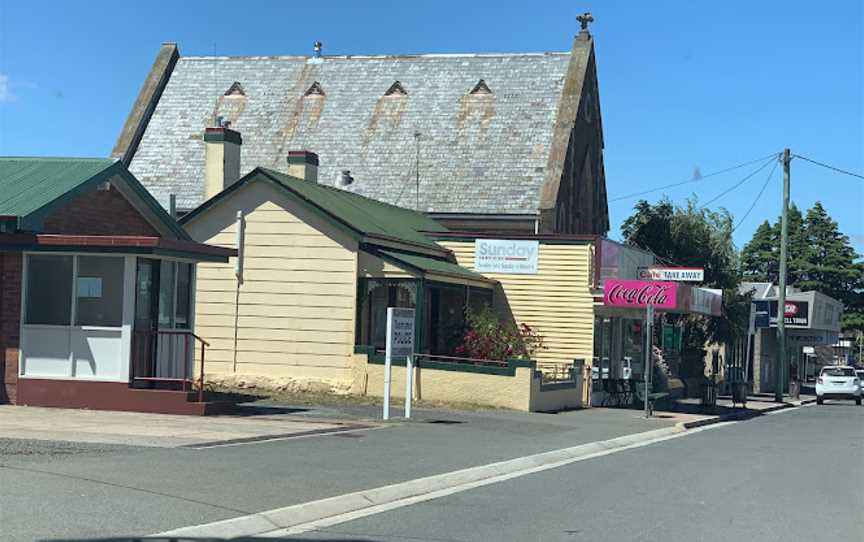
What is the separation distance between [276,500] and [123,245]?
8.67 metres

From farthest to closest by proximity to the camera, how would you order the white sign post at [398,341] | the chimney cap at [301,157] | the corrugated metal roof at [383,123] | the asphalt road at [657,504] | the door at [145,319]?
1. the corrugated metal roof at [383,123]
2. the chimney cap at [301,157]
3. the white sign post at [398,341]
4. the door at [145,319]
5. the asphalt road at [657,504]

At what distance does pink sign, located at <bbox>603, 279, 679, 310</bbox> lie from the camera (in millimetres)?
27438

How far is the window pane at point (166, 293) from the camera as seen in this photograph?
2038 centimetres

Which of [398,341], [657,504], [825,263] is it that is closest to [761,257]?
[825,263]

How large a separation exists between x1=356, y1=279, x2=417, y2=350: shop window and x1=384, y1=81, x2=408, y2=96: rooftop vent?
53.2ft

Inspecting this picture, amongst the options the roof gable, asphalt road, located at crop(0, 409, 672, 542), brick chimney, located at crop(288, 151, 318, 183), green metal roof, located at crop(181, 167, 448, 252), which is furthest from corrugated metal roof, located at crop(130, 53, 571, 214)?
asphalt road, located at crop(0, 409, 672, 542)

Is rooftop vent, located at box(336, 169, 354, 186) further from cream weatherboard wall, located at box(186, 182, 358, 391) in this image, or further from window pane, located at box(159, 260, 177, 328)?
window pane, located at box(159, 260, 177, 328)

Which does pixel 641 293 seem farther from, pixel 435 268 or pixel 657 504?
pixel 657 504

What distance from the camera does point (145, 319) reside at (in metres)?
19.9

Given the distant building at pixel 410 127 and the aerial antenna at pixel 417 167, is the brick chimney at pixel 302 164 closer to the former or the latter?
the distant building at pixel 410 127

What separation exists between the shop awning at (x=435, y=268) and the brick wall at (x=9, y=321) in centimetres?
880

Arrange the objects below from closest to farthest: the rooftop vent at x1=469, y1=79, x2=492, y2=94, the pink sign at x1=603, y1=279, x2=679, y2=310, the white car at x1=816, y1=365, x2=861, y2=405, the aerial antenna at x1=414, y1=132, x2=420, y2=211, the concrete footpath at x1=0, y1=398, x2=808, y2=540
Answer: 1. the concrete footpath at x1=0, y1=398, x2=808, y2=540
2. the pink sign at x1=603, y1=279, x2=679, y2=310
3. the aerial antenna at x1=414, y1=132, x2=420, y2=211
4. the rooftop vent at x1=469, y1=79, x2=492, y2=94
5. the white car at x1=816, y1=365, x2=861, y2=405

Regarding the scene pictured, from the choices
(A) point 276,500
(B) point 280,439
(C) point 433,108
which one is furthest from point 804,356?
(A) point 276,500

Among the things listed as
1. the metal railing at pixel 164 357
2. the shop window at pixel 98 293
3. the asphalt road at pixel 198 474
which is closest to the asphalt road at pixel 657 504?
the asphalt road at pixel 198 474
